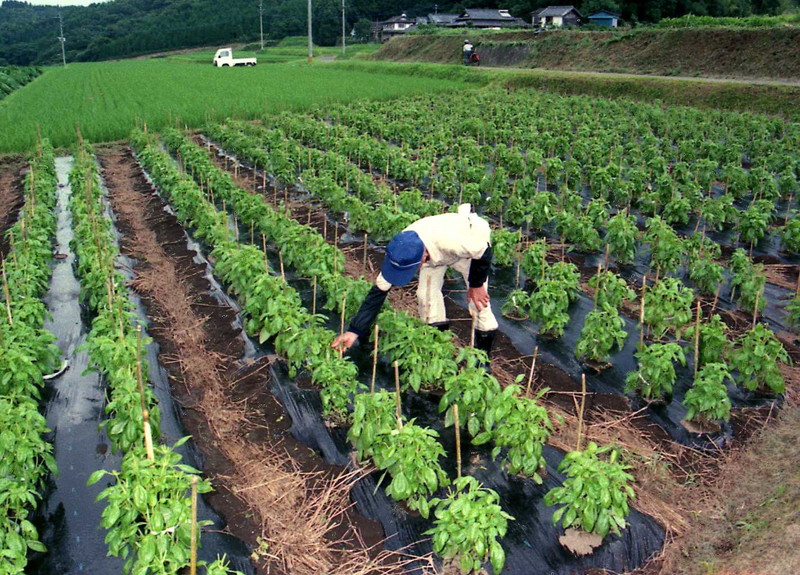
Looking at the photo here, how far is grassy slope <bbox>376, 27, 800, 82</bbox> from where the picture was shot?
87.1 ft

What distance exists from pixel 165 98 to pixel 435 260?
23.5 m

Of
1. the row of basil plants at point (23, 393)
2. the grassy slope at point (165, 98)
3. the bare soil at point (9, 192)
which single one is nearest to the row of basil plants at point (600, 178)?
the grassy slope at point (165, 98)

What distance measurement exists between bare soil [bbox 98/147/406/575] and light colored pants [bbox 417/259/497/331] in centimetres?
172

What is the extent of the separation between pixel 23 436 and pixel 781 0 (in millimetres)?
71456

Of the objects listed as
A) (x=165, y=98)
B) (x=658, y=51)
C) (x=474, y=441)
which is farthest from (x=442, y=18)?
(x=474, y=441)

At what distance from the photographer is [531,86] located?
3156 centimetres

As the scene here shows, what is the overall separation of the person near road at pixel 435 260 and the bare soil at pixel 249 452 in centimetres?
108

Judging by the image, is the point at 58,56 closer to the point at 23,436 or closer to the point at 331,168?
the point at 331,168

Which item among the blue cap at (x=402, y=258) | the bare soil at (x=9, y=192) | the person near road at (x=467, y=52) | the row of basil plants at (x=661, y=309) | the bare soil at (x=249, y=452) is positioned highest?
the person near road at (x=467, y=52)

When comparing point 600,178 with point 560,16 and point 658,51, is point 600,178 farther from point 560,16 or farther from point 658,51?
point 560,16

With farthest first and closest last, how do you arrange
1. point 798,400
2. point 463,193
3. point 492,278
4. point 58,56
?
point 58,56 < point 463,193 < point 492,278 < point 798,400

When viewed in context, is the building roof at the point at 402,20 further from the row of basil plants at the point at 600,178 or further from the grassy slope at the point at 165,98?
the row of basil plants at the point at 600,178

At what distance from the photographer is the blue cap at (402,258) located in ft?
18.1

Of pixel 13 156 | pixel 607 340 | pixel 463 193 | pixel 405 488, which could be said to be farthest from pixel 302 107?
pixel 405 488
